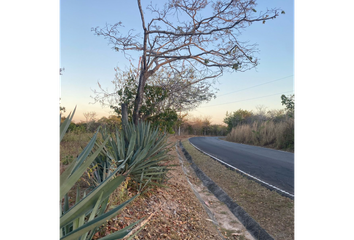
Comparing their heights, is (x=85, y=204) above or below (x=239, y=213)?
above

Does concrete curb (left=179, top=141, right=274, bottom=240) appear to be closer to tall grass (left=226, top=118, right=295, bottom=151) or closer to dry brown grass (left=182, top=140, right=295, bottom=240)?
dry brown grass (left=182, top=140, right=295, bottom=240)

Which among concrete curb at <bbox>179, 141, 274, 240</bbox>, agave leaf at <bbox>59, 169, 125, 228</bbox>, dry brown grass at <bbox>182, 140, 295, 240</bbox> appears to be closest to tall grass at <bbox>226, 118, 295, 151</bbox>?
dry brown grass at <bbox>182, 140, 295, 240</bbox>

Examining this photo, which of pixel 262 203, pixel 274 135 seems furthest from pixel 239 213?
pixel 274 135

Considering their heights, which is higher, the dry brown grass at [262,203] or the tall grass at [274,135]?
the tall grass at [274,135]

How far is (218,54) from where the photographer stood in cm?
818

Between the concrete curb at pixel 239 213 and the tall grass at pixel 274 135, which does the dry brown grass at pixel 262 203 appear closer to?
the concrete curb at pixel 239 213

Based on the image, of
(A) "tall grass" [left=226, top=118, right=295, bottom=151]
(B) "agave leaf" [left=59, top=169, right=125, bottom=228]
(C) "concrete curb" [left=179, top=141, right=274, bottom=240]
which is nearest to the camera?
(B) "agave leaf" [left=59, top=169, right=125, bottom=228]

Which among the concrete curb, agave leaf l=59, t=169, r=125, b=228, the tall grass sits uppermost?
the tall grass

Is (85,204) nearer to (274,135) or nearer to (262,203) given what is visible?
(262,203)

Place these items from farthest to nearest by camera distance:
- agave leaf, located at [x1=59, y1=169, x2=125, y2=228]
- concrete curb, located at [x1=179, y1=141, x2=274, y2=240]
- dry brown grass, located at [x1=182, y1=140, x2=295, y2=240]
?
dry brown grass, located at [x1=182, y1=140, x2=295, y2=240], concrete curb, located at [x1=179, y1=141, x2=274, y2=240], agave leaf, located at [x1=59, y1=169, x2=125, y2=228]

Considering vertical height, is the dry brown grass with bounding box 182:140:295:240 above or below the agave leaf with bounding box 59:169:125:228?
below

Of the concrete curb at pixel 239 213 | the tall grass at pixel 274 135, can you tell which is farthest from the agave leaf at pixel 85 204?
the tall grass at pixel 274 135

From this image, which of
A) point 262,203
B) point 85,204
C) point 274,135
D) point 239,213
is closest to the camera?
point 85,204
